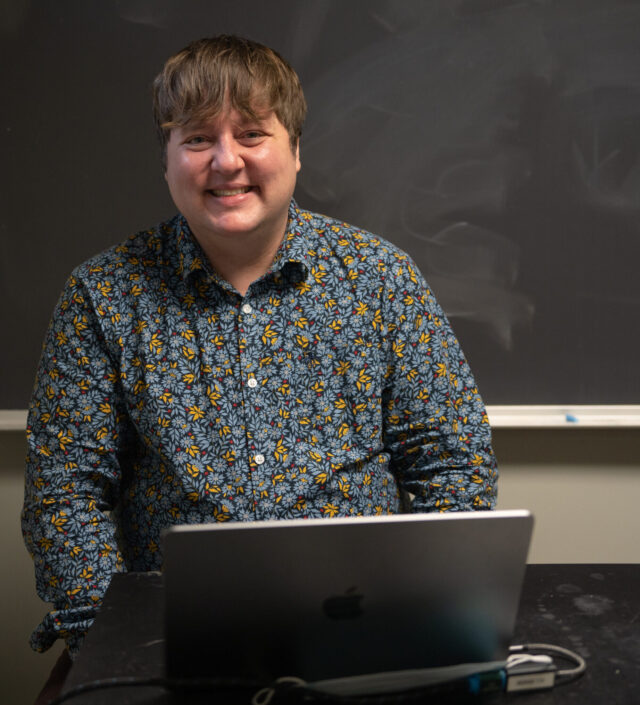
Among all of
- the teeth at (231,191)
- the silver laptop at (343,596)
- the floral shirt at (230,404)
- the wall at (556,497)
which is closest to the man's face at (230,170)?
the teeth at (231,191)

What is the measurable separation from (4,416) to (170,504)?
64 cm

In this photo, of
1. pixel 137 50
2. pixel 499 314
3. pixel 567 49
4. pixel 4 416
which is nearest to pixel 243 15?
pixel 137 50

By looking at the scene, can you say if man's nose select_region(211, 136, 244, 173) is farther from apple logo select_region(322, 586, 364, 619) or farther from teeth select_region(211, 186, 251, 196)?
apple logo select_region(322, 586, 364, 619)

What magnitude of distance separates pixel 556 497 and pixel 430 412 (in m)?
0.63

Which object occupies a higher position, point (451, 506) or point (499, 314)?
point (499, 314)

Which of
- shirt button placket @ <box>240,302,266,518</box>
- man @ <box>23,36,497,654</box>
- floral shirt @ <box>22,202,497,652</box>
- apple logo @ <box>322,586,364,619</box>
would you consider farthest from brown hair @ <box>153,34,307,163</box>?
apple logo @ <box>322,586,364,619</box>

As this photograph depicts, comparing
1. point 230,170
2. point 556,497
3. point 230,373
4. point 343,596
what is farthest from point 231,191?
point 556,497

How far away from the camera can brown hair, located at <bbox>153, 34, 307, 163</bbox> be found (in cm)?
132

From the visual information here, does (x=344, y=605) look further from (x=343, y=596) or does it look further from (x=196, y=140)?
(x=196, y=140)

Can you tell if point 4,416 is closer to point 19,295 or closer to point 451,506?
point 19,295

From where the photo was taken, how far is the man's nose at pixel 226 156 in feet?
4.35

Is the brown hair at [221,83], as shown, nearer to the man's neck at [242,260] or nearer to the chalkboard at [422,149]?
the man's neck at [242,260]

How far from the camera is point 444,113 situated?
5.82 ft

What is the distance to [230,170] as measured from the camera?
1.33 meters
